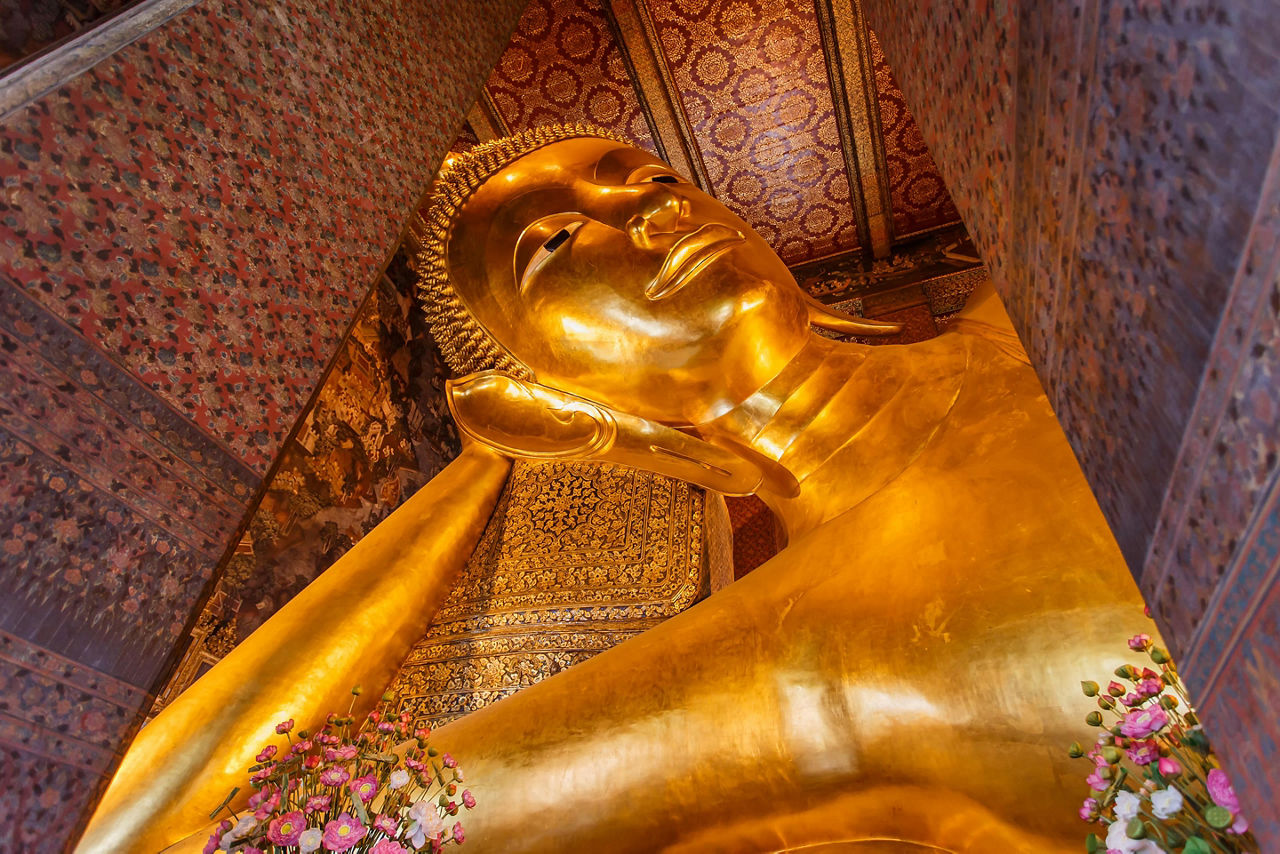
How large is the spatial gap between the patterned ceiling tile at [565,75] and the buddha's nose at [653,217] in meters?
1.66

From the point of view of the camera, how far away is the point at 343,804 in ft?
4.56

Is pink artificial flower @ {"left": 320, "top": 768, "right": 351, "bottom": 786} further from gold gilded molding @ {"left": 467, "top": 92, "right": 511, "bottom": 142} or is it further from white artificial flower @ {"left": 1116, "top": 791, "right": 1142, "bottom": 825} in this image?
gold gilded molding @ {"left": 467, "top": 92, "right": 511, "bottom": 142}

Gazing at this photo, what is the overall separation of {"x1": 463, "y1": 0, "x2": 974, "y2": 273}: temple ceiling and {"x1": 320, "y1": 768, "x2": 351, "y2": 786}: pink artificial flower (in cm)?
303

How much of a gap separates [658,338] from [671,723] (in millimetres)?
1114

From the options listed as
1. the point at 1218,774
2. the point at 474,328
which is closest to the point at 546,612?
the point at 474,328

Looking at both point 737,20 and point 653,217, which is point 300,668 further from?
point 737,20

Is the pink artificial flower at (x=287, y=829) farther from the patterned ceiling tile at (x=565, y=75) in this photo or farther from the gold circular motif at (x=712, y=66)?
the gold circular motif at (x=712, y=66)

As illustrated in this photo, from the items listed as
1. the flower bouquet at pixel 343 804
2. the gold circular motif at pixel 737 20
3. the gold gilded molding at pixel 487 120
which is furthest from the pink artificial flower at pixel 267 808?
the gold circular motif at pixel 737 20

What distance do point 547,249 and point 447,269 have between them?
37 cm

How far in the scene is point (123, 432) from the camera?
40.2 inches

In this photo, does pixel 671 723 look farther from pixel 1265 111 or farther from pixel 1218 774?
pixel 1265 111

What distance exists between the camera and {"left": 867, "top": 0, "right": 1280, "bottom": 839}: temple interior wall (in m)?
0.42

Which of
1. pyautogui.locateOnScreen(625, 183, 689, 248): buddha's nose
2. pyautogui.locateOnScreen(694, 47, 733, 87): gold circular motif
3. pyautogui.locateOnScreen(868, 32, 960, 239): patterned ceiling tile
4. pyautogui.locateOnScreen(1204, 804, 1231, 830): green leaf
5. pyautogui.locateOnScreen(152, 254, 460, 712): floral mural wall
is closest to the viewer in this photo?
pyautogui.locateOnScreen(1204, 804, 1231, 830): green leaf

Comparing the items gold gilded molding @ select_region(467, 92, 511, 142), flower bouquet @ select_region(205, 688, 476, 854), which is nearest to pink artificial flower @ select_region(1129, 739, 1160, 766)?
flower bouquet @ select_region(205, 688, 476, 854)
